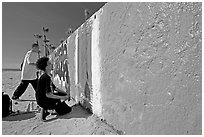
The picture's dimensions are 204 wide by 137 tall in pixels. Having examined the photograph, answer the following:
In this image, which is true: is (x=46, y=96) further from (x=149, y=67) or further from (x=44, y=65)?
(x=149, y=67)

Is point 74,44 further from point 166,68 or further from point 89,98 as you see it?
point 166,68

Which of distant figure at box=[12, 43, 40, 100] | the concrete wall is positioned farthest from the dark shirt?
distant figure at box=[12, 43, 40, 100]

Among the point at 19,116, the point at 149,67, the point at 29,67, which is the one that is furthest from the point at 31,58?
the point at 149,67

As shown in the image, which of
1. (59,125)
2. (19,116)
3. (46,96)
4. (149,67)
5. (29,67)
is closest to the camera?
(149,67)

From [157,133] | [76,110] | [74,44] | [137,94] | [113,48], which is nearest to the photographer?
[157,133]

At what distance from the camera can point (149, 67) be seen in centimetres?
160

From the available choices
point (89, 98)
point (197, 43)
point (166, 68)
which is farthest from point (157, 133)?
point (89, 98)

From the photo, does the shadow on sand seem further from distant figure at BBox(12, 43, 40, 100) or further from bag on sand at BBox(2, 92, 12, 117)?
→ distant figure at BBox(12, 43, 40, 100)

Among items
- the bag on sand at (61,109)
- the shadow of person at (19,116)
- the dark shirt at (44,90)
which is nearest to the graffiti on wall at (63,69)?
the shadow of person at (19,116)

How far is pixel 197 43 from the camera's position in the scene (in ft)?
3.93

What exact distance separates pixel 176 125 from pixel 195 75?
0.41 m

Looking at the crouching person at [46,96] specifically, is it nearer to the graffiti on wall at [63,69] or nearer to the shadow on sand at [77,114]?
the shadow on sand at [77,114]

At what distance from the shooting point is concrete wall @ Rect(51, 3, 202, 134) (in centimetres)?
124

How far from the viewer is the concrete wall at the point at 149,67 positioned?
124 centimetres
